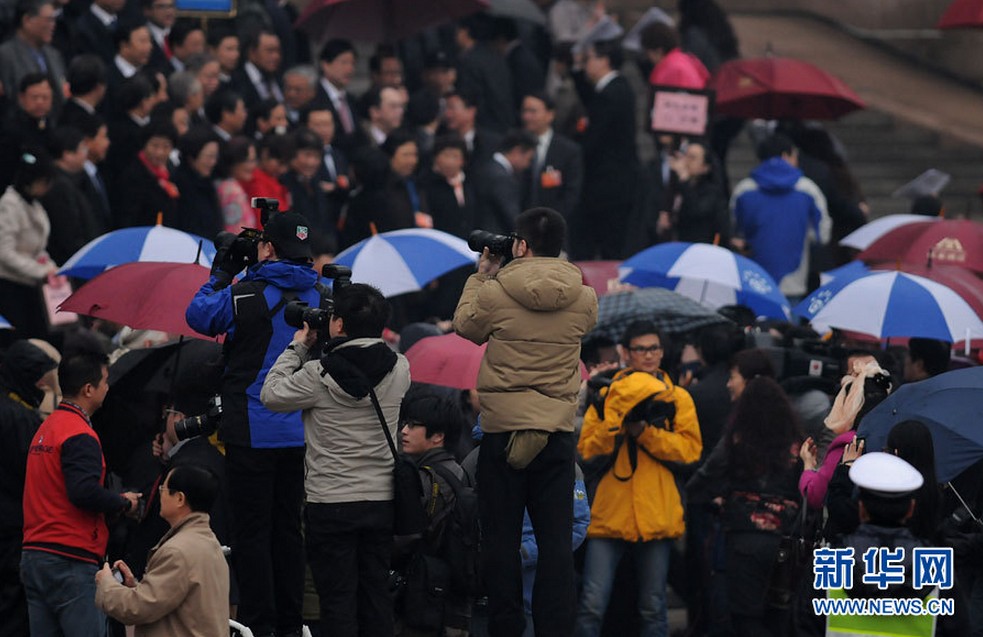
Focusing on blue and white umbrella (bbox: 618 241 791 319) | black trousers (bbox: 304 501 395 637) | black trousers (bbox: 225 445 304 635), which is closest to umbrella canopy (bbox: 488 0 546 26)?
blue and white umbrella (bbox: 618 241 791 319)

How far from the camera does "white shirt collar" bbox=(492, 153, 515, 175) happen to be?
1573cm

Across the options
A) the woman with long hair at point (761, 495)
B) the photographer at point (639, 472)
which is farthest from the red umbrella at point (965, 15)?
the woman with long hair at point (761, 495)

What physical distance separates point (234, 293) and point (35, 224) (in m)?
4.17

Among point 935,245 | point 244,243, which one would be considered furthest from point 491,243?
point 935,245

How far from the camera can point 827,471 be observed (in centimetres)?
915

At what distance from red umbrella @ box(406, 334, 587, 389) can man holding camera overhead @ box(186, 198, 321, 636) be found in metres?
1.25

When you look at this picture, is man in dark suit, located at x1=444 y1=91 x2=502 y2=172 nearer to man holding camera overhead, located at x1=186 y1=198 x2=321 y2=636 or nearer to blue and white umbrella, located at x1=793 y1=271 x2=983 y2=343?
blue and white umbrella, located at x1=793 y1=271 x2=983 y2=343

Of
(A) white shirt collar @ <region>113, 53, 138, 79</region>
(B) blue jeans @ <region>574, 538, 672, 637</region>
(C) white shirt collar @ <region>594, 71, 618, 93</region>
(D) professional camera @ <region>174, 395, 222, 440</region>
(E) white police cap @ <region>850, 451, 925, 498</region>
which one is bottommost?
(B) blue jeans @ <region>574, 538, 672, 637</region>

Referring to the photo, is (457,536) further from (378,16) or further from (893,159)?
(893,159)

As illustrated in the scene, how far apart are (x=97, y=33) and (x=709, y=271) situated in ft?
19.9

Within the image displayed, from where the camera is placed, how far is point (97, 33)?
51.2 ft

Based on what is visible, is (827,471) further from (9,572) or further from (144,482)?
(9,572)

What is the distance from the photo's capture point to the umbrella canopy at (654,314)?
38.8ft

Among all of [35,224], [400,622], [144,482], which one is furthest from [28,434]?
[35,224]
